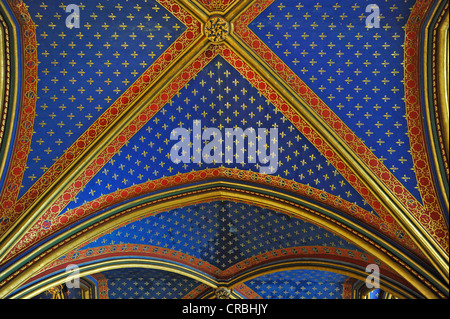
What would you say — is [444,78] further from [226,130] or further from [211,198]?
[211,198]

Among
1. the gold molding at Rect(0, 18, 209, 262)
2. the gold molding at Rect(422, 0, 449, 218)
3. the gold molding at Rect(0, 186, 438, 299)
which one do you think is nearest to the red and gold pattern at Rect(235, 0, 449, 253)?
the gold molding at Rect(422, 0, 449, 218)

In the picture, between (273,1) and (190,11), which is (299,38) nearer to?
(273,1)

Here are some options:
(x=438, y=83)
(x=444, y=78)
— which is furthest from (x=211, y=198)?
(x=444, y=78)

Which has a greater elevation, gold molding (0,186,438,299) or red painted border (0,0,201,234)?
red painted border (0,0,201,234)

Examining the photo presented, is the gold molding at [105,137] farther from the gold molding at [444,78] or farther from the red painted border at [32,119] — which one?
the gold molding at [444,78]

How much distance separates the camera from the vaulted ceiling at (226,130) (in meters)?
9.90

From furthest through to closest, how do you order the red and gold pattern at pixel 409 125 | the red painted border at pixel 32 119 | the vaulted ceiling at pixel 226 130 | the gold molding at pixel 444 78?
the red painted border at pixel 32 119
the vaulted ceiling at pixel 226 130
the red and gold pattern at pixel 409 125
the gold molding at pixel 444 78

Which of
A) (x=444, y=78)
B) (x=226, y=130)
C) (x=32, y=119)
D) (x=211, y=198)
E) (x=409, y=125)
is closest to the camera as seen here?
(x=444, y=78)

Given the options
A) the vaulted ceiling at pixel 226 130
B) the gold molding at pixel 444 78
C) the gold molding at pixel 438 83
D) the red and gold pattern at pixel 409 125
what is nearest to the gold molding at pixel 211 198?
the vaulted ceiling at pixel 226 130

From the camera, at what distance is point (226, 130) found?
37.1 ft

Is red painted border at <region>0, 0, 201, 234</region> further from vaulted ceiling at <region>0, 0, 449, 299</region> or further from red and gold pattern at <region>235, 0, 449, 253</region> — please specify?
red and gold pattern at <region>235, 0, 449, 253</region>

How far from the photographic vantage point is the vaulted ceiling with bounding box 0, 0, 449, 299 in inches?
390

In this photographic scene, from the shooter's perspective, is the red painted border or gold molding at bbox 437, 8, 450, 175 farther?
the red painted border
